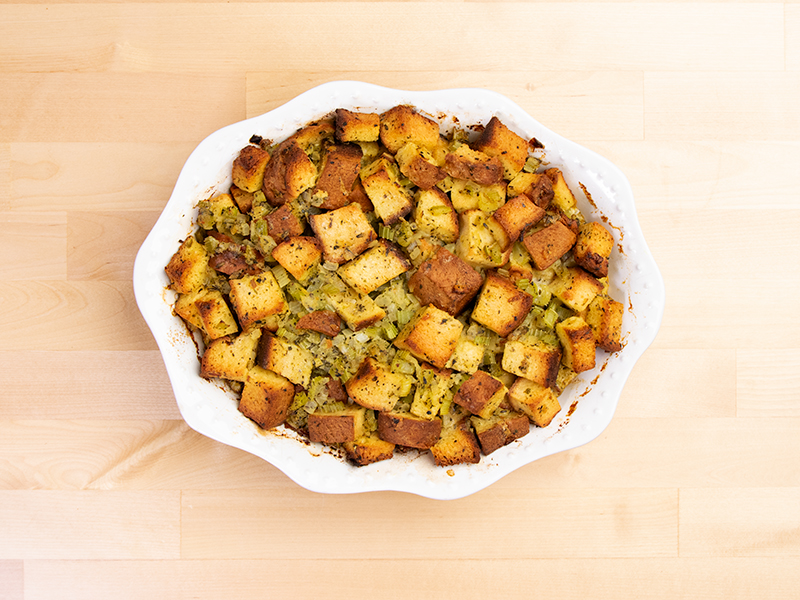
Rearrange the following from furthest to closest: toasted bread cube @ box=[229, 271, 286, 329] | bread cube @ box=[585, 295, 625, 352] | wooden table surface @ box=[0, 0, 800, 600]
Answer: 1. wooden table surface @ box=[0, 0, 800, 600]
2. bread cube @ box=[585, 295, 625, 352]
3. toasted bread cube @ box=[229, 271, 286, 329]

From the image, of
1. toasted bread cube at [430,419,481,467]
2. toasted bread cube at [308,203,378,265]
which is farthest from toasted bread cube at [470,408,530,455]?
toasted bread cube at [308,203,378,265]

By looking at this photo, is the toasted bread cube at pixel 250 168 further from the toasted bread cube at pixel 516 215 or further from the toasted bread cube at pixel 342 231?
the toasted bread cube at pixel 516 215

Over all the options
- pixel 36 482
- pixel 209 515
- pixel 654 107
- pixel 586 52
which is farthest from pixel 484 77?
pixel 36 482

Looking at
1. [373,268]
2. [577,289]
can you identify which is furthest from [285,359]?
[577,289]

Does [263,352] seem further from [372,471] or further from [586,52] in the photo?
[586,52]

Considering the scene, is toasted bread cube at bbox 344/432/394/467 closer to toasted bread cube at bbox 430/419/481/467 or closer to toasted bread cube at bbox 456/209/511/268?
toasted bread cube at bbox 430/419/481/467

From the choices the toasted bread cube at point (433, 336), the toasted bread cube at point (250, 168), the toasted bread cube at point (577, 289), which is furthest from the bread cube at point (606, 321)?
the toasted bread cube at point (250, 168)
